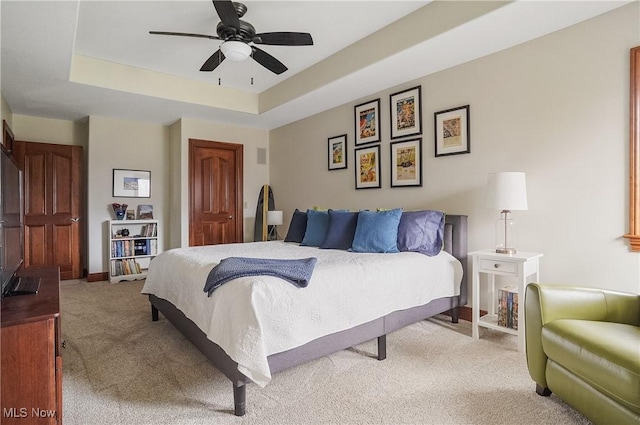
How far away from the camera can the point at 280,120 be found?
17.3 ft

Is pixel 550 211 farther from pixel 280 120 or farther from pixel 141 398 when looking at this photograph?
pixel 280 120

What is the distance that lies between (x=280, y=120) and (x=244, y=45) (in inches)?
103

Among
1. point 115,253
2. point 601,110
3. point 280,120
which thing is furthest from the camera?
point 280,120

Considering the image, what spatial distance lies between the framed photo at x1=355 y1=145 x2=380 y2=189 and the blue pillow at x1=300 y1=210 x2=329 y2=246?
788 mm

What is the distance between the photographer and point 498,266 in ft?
8.63

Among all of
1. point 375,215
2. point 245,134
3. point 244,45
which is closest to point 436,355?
point 375,215

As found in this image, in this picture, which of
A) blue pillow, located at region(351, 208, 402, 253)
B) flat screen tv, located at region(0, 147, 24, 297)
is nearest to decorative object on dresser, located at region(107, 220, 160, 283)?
flat screen tv, located at region(0, 147, 24, 297)

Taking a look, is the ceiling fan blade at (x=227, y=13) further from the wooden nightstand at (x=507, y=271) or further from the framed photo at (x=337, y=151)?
the wooden nightstand at (x=507, y=271)

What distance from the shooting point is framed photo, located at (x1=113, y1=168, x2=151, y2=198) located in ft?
16.8

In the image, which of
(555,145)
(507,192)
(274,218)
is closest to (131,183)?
(274,218)

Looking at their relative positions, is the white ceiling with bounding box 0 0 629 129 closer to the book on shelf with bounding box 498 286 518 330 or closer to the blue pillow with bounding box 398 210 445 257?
the blue pillow with bounding box 398 210 445 257

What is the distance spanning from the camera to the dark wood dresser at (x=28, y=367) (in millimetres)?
1292

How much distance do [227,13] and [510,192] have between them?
2387 mm

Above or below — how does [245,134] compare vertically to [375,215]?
above
